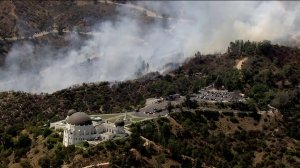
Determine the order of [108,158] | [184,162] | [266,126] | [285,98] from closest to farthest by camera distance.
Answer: [108,158] < [184,162] < [266,126] < [285,98]

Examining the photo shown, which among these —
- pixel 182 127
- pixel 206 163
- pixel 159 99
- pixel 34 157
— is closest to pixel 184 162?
pixel 206 163

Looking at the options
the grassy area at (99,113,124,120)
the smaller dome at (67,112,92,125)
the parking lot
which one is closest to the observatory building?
the smaller dome at (67,112,92,125)

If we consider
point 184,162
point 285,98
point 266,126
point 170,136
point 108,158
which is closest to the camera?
point 108,158

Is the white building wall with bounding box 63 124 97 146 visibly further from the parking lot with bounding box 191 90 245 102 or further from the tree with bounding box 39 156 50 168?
the parking lot with bounding box 191 90 245 102

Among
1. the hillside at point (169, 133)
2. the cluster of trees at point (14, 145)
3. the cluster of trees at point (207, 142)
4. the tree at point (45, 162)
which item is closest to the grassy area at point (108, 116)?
the hillside at point (169, 133)

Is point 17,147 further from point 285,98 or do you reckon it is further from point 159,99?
point 285,98

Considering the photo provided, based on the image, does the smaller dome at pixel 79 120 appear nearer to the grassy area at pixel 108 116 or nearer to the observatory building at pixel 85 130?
the observatory building at pixel 85 130
